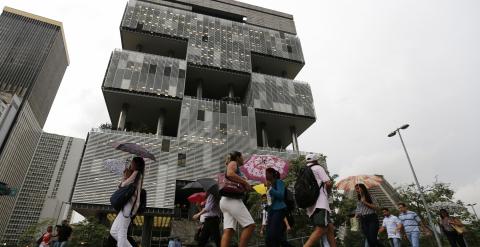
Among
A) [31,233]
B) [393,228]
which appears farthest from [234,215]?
[31,233]

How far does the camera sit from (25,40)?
125188 mm

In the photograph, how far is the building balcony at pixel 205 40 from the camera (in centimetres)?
4369

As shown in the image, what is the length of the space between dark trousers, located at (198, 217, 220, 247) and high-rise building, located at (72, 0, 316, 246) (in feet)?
86.4

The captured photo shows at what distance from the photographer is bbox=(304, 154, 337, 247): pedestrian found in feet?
15.6

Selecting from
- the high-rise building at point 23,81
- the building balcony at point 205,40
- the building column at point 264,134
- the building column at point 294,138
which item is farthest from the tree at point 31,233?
the high-rise building at point 23,81

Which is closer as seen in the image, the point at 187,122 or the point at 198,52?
the point at 187,122

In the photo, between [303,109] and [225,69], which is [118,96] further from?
[303,109]

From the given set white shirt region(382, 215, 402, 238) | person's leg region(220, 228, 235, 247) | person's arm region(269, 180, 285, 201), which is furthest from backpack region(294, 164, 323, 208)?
white shirt region(382, 215, 402, 238)

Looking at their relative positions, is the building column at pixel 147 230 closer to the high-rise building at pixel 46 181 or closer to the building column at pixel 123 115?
the building column at pixel 123 115

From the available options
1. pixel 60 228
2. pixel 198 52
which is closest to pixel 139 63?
pixel 198 52

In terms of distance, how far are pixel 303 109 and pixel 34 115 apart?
397 feet

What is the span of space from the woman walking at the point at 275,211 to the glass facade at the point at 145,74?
3409cm

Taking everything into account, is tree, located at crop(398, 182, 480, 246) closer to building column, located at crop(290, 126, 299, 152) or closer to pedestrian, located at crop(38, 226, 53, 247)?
building column, located at crop(290, 126, 299, 152)

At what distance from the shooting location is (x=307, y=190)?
4.97 metres
